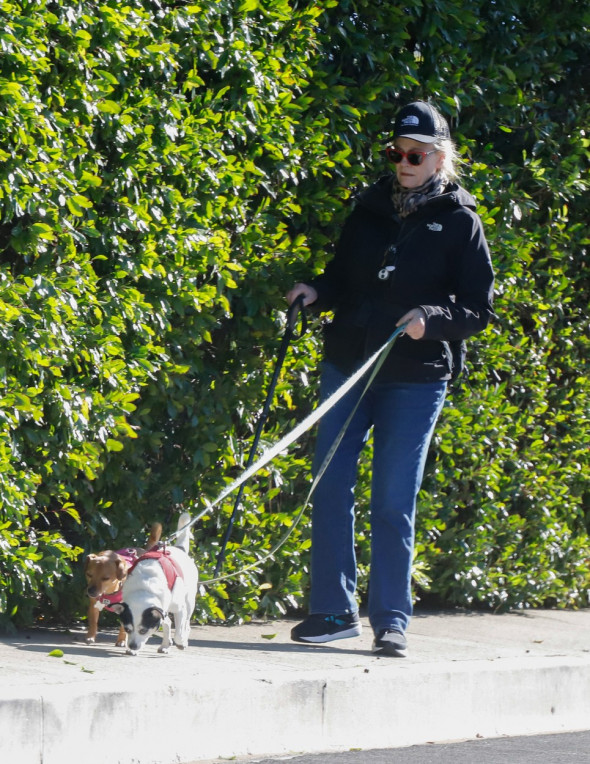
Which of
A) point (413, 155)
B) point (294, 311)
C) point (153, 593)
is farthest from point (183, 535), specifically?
point (413, 155)

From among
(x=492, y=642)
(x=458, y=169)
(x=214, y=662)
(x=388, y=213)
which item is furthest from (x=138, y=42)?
(x=492, y=642)

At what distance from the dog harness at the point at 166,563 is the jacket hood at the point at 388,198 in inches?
66.5

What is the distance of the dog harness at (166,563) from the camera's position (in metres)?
4.47

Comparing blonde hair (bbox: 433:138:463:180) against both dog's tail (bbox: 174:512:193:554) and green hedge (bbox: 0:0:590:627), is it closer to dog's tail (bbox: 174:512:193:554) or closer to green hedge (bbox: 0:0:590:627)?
green hedge (bbox: 0:0:590:627)

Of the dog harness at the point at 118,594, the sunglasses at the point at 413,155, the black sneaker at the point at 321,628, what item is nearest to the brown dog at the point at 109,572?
the dog harness at the point at 118,594

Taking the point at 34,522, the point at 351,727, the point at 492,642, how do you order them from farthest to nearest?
the point at 492,642, the point at 34,522, the point at 351,727

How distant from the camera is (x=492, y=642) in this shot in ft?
19.0

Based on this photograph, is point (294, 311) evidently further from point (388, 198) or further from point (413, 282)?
point (388, 198)

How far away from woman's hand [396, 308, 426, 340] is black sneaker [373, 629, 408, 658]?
1169 mm

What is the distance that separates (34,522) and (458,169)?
251cm

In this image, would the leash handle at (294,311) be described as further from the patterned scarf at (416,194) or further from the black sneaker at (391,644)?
the black sneaker at (391,644)

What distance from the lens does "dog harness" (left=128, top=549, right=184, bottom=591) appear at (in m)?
4.47

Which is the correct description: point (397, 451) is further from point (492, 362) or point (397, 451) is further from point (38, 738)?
point (38, 738)

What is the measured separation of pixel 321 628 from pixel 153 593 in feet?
3.68
